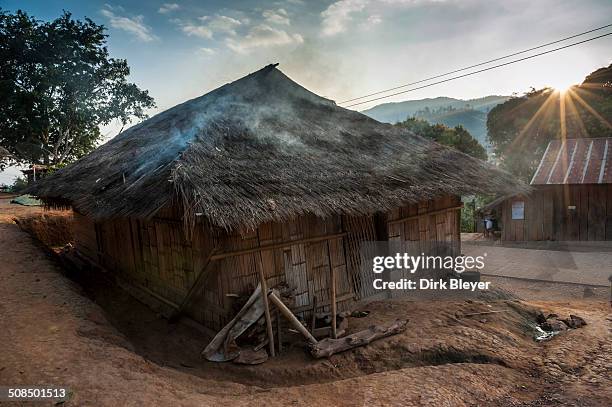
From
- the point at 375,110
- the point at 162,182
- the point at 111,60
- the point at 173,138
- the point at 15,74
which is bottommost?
the point at 162,182

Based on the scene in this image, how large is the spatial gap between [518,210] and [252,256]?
571 inches

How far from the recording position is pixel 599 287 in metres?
10.6

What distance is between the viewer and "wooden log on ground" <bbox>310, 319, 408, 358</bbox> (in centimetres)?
611

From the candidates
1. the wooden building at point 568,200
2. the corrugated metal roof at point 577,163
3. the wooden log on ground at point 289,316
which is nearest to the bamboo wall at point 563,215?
the wooden building at point 568,200

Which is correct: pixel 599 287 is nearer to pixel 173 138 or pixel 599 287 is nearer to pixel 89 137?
pixel 173 138

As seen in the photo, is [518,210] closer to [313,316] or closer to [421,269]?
[421,269]

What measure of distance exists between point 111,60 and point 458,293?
26.0 meters

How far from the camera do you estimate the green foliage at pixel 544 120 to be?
71.1ft

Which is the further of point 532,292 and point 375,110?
point 375,110

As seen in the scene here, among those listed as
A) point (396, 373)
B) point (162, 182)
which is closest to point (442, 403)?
point (396, 373)

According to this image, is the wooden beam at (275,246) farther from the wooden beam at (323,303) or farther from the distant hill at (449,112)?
the distant hill at (449,112)

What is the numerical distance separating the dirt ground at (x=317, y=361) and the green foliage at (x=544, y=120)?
1761 cm

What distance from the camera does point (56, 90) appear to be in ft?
77.0

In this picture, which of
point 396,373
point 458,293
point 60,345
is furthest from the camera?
point 458,293
